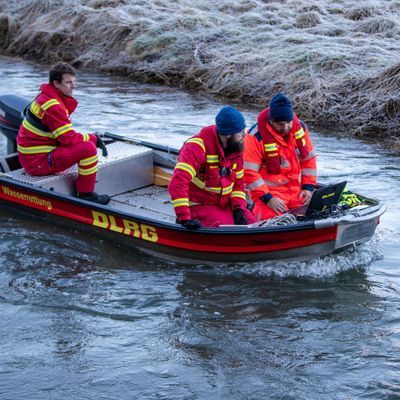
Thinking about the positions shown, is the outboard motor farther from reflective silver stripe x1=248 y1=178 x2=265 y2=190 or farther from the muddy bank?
the muddy bank

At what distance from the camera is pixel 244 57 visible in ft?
51.0

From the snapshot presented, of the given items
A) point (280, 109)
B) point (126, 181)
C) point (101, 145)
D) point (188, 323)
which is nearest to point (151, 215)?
point (126, 181)

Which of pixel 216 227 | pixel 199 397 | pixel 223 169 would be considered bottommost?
pixel 199 397

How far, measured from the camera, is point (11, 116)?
10.4 metres

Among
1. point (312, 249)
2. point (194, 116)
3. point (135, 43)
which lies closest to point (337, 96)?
point (194, 116)

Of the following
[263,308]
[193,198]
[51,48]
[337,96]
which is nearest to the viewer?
[263,308]

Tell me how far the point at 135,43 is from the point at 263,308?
1058cm

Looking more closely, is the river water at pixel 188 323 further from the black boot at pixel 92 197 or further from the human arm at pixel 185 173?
the human arm at pixel 185 173

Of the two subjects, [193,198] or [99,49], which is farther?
[99,49]

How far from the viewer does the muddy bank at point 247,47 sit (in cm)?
1360

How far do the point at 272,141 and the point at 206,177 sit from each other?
694mm

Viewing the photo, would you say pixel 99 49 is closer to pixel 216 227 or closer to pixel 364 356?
pixel 216 227

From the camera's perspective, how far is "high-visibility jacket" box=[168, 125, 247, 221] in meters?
7.89

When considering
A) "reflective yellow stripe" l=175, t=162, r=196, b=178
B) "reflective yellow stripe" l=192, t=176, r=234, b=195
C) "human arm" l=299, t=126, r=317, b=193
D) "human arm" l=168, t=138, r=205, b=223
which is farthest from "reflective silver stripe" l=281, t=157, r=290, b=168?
"reflective yellow stripe" l=175, t=162, r=196, b=178
